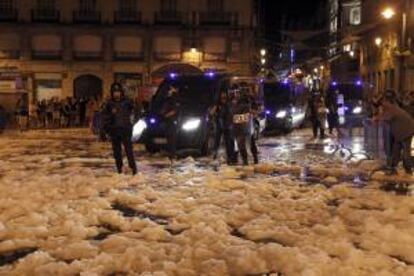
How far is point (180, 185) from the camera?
13.0 meters

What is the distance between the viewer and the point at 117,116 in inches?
553

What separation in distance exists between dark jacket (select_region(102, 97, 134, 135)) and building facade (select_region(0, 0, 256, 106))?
35306 mm

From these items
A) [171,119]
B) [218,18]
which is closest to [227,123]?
[171,119]

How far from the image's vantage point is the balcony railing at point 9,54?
48.7 metres

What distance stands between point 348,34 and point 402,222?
4816cm

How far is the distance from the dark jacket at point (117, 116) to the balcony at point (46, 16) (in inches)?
1477

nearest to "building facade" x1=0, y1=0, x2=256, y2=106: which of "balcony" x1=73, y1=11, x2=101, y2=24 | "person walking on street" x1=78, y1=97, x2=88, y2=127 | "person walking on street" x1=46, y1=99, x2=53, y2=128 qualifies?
"balcony" x1=73, y1=11, x2=101, y2=24

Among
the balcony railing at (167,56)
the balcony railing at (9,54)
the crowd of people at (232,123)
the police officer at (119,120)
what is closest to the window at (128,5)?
the balcony railing at (167,56)

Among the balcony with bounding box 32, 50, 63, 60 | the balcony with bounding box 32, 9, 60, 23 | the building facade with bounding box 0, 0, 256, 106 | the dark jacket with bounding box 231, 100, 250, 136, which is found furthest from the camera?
the balcony with bounding box 32, 9, 60, 23

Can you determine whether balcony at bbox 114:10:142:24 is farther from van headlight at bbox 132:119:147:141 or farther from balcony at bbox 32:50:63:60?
van headlight at bbox 132:119:147:141

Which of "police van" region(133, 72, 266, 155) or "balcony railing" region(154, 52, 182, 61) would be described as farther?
"balcony railing" region(154, 52, 182, 61)

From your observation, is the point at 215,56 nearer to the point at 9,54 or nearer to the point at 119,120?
the point at 9,54

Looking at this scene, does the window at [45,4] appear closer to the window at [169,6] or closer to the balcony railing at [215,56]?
the window at [169,6]

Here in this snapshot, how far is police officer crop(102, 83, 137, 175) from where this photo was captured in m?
14.1
